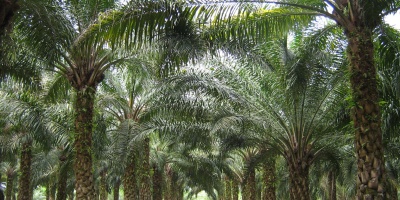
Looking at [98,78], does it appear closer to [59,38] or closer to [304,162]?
[59,38]

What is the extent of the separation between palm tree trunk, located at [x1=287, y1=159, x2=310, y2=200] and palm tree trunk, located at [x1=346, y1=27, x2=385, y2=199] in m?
5.34

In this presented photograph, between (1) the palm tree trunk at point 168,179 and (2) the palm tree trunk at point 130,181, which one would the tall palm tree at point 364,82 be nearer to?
(2) the palm tree trunk at point 130,181

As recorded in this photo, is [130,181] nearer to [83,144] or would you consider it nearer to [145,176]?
[145,176]

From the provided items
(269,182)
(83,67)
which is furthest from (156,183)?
(83,67)

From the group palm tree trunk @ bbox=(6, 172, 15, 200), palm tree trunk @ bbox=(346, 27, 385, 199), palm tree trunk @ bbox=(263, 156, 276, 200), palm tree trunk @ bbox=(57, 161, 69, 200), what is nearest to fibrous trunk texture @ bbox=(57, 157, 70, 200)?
palm tree trunk @ bbox=(57, 161, 69, 200)

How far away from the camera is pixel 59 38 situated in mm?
8945

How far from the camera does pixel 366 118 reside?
7566 mm

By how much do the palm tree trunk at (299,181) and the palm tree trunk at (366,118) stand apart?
5.34 metres

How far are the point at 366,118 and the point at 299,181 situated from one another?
584 centimetres

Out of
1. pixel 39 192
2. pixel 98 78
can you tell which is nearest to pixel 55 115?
pixel 98 78

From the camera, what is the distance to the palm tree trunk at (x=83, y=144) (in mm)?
10508

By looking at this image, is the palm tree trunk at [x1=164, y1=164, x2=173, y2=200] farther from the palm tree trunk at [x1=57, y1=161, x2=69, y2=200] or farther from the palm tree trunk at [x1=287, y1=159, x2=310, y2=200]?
the palm tree trunk at [x1=287, y1=159, x2=310, y2=200]

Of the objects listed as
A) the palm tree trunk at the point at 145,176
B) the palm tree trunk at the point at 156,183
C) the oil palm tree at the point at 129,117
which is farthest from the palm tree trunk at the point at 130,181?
the palm tree trunk at the point at 156,183

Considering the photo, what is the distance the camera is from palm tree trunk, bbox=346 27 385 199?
737 cm
